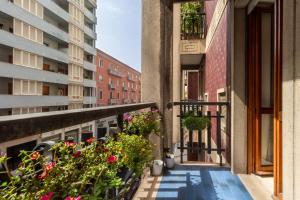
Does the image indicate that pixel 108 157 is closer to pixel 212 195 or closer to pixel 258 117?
pixel 212 195

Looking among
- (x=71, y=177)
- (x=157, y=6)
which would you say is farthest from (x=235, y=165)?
(x=71, y=177)

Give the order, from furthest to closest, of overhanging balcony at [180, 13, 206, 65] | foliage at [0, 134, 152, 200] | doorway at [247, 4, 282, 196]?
overhanging balcony at [180, 13, 206, 65] < doorway at [247, 4, 282, 196] < foliage at [0, 134, 152, 200]

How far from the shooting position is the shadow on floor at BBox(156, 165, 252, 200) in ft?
10.2

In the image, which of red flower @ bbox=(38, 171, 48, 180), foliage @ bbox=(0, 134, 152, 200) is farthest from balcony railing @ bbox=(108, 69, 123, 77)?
red flower @ bbox=(38, 171, 48, 180)

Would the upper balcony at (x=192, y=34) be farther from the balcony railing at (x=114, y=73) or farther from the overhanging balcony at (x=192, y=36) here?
the balcony railing at (x=114, y=73)

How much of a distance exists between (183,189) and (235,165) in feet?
3.48

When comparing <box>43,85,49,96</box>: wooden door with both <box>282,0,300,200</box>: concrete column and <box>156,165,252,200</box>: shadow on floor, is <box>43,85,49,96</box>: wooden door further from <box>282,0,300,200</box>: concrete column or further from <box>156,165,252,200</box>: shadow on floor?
<box>282,0,300,200</box>: concrete column

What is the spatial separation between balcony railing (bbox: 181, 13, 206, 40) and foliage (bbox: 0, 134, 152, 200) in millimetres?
8498

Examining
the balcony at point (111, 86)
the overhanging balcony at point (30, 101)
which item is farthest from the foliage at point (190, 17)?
the balcony at point (111, 86)

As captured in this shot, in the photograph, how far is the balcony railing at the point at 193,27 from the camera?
951 cm

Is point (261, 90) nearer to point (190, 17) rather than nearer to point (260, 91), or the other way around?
point (260, 91)

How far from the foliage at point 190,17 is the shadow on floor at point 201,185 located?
6.49 meters

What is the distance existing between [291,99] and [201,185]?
1894 millimetres

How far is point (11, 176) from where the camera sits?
85 centimetres
